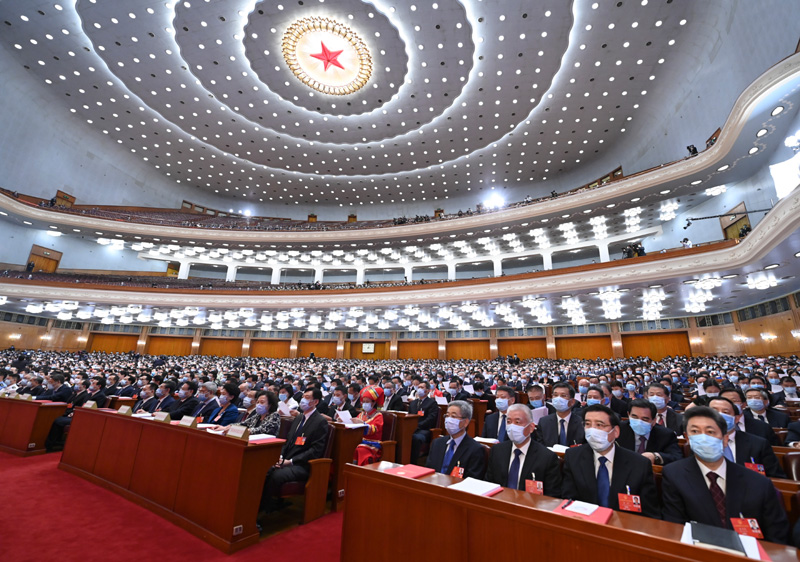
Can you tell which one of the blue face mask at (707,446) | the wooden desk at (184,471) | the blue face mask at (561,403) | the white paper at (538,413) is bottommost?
the wooden desk at (184,471)

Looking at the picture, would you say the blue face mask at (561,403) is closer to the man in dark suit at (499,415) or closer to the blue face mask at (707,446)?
the man in dark suit at (499,415)

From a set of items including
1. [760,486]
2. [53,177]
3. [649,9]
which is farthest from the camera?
[53,177]

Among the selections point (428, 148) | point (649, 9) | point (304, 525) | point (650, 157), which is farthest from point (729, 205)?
point (304, 525)

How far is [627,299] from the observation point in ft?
56.5

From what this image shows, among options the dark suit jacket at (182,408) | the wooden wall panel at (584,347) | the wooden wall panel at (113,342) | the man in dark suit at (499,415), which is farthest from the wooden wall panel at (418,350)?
the man in dark suit at (499,415)

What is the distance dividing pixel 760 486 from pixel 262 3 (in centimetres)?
2008

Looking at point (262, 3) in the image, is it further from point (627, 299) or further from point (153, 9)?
point (627, 299)

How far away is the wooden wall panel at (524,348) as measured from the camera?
23.1 metres

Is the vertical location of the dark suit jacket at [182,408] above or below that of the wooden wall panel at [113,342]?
below

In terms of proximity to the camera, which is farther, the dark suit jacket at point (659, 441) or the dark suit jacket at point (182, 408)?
the dark suit jacket at point (182, 408)

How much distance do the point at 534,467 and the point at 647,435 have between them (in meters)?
1.54

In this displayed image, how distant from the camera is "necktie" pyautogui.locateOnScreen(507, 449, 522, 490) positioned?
99.3 inches

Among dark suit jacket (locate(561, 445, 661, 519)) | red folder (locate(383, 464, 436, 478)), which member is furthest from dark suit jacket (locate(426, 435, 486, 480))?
red folder (locate(383, 464, 436, 478))

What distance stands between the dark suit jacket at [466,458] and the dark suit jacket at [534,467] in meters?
0.14
